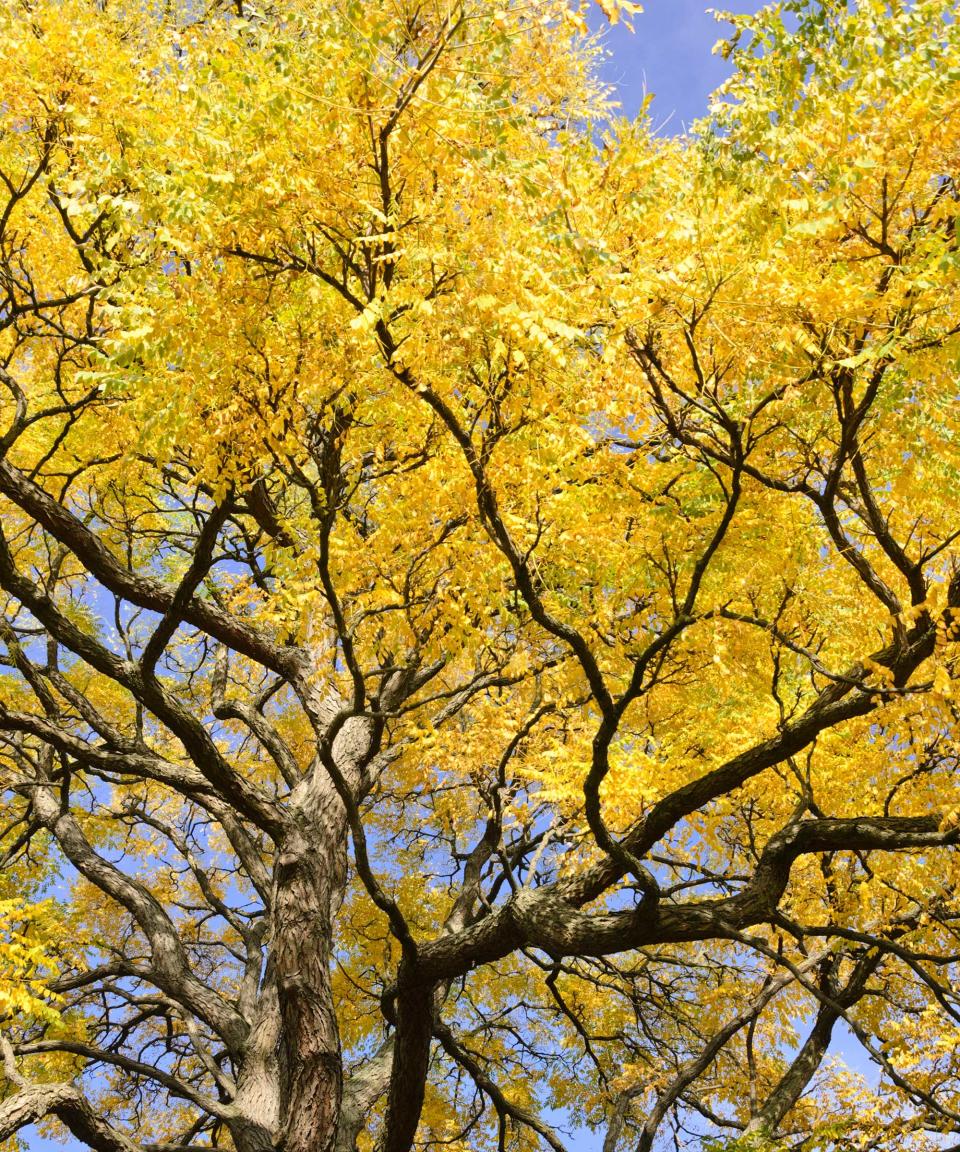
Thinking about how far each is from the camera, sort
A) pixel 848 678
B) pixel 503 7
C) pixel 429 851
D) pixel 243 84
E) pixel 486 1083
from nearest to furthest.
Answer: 1. pixel 503 7
2. pixel 243 84
3. pixel 848 678
4. pixel 486 1083
5. pixel 429 851

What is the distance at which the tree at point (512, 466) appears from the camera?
407 cm

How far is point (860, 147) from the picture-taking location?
381 centimetres

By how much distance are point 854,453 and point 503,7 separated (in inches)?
101

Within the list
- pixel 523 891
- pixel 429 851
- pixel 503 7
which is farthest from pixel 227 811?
pixel 503 7

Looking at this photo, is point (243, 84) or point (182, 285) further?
point (182, 285)

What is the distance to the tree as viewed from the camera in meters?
4.07

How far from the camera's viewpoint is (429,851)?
39.0ft

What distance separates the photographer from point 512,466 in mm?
4914

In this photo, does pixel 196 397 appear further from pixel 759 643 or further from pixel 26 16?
pixel 759 643

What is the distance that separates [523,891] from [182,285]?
4.38 m

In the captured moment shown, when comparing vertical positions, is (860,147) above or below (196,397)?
above

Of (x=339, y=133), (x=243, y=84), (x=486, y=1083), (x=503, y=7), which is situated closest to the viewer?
(x=503, y=7)

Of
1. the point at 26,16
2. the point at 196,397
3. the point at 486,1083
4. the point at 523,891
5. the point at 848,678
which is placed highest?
the point at 26,16

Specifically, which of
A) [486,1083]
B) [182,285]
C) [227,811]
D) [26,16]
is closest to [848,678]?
[182,285]
